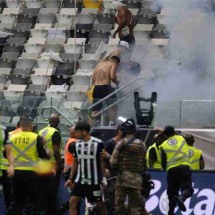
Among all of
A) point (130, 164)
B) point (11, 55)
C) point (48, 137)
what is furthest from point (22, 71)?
point (130, 164)

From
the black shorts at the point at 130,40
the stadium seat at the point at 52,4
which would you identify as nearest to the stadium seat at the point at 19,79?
the stadium seat at the point at 52,4

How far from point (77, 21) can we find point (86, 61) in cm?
177

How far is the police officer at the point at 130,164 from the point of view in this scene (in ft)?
56.5

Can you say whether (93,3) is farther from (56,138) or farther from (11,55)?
(56,138)

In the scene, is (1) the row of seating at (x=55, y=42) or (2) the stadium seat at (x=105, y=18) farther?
(2) the stadium seat at (x=105, y=18)

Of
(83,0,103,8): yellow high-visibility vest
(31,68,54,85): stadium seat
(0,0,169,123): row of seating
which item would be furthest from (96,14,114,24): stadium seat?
(31,68,54,85): stadium seat

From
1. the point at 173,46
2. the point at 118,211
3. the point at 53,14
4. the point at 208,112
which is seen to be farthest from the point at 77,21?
the point at 118,211

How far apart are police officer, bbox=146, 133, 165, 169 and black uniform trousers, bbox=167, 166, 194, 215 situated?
0.60m

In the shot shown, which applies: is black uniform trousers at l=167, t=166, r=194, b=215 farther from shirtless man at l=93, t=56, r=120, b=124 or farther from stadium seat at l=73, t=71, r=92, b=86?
stadium seat at l=73, t=71, r=92, b=86

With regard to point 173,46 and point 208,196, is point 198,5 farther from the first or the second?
point 208,196

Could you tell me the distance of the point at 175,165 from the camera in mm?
18844

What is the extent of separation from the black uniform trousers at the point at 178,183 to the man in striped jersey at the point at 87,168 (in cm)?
171

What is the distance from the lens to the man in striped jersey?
17.2 m

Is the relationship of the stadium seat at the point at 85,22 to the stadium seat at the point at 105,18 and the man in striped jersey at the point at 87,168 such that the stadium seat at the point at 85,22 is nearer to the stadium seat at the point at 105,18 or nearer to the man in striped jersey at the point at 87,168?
the stadium seat at the point at 105,18
